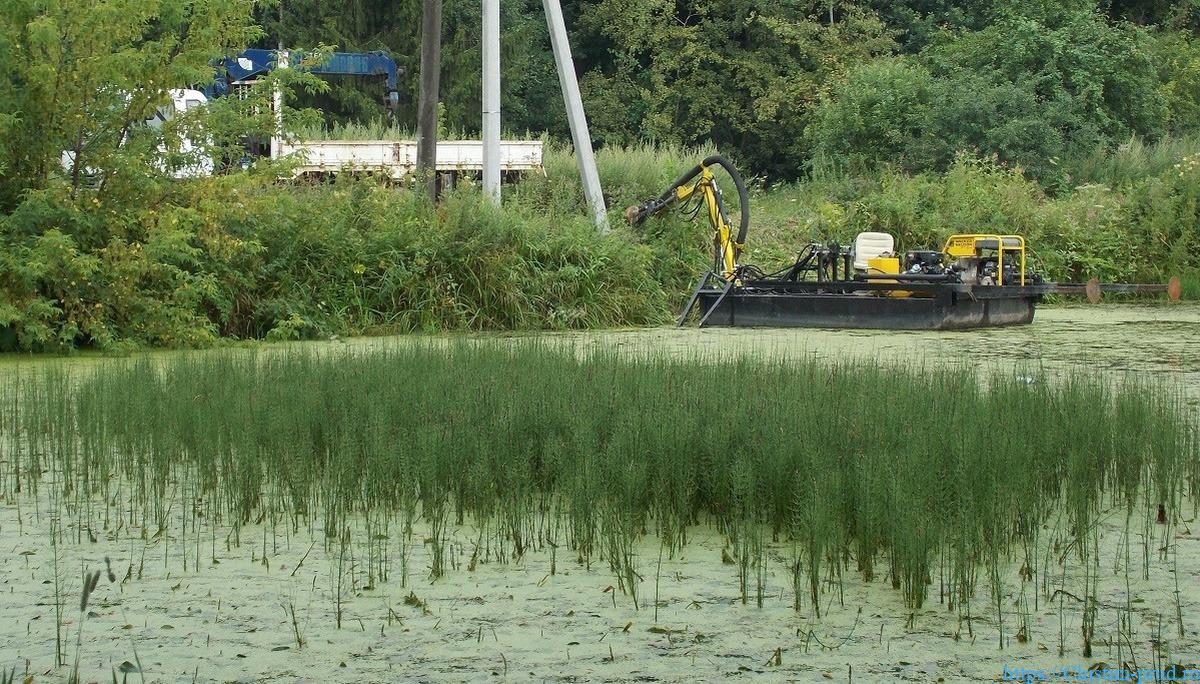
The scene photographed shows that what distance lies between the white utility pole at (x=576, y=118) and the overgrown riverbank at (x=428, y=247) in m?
0.46

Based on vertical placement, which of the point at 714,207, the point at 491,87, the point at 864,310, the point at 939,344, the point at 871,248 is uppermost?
the point at 491,87

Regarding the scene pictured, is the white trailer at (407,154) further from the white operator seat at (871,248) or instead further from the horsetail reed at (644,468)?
the horsetail reed at (644,468)

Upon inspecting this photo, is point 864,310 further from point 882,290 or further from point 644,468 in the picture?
point 644,468

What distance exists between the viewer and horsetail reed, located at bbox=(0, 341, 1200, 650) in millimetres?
5527

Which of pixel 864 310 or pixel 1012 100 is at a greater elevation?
pixel 1012 100

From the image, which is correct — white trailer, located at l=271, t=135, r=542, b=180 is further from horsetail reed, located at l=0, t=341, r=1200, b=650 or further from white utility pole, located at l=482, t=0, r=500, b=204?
horsetail reed, located at l=0, t=341, r=1200, b=650

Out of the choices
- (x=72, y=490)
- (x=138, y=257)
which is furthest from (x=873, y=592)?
(x=138, y=257)

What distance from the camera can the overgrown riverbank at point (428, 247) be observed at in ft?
43.6

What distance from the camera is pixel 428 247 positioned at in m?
15.8

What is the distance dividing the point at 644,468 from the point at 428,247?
9.84 meters

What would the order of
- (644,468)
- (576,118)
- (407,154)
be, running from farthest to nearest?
(407,154) → (576,118) → (644,468)

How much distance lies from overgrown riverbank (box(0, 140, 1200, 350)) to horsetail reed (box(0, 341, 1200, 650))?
13.5ft

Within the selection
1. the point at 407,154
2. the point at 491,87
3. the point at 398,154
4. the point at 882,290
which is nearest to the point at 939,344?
the point at 882,290

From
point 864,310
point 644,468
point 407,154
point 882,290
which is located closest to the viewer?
point 644,468
